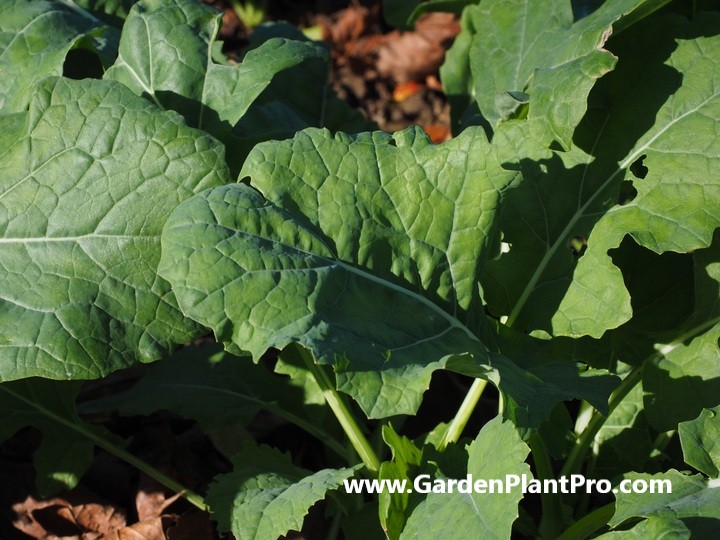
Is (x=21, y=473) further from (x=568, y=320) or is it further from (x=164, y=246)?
(x=568, y=320)

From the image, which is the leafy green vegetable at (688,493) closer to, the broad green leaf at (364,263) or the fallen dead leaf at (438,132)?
the broad green leaf at (364,263)

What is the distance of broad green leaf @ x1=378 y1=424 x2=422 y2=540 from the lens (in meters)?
1.81

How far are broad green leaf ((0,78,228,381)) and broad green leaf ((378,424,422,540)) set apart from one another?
0.49 m

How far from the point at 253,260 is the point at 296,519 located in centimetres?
54

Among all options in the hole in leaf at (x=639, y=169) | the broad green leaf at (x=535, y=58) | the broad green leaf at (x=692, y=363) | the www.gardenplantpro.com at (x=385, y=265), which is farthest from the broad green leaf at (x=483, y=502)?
the hole in leaf at (x=639, y=169)

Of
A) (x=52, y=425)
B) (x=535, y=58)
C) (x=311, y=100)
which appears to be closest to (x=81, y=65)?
(x=311, y=100)

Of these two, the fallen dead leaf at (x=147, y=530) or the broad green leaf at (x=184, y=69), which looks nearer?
the broad green leaf at (x=184, y=69)

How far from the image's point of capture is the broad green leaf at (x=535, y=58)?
1887mm

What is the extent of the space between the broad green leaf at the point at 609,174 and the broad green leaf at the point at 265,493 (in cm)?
60

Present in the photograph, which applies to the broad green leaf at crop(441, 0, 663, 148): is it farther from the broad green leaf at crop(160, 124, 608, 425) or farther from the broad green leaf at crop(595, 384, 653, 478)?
the broad green leaf at crop(595, 384, 653, 478)

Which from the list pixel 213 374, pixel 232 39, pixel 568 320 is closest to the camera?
pixel 568 320

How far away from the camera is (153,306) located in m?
Result: 1.81

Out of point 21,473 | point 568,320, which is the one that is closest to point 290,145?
point 568,320

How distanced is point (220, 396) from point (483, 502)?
939 mm
